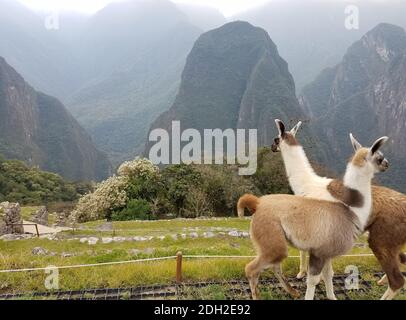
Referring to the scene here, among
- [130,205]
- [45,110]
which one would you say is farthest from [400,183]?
[45,110]

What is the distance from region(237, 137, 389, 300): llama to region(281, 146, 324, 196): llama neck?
733 mm

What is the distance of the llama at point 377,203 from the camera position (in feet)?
17.0

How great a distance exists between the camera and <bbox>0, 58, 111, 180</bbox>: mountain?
12619 centimetres

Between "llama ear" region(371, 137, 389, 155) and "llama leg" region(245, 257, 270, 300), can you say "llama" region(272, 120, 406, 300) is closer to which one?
"llama ear" region(371, 137, 389, 155)

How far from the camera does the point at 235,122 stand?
147 meters

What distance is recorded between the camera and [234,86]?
525 ft

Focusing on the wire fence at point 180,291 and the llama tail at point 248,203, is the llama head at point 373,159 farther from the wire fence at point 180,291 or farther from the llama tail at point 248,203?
the wire fence at point 180,291

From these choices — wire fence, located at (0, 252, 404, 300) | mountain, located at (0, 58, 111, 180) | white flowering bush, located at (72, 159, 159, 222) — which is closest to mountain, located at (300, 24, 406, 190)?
white flowering bush, located at (72, 159, 159, 222)

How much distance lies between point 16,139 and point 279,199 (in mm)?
133940

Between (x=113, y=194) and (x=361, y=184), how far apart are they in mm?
28105

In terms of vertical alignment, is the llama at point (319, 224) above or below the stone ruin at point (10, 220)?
above

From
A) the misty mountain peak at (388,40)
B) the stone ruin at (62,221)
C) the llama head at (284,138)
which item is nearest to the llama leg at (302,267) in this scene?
the llama head at (284,138)

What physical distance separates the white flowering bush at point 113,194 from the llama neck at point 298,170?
26.5 metres
